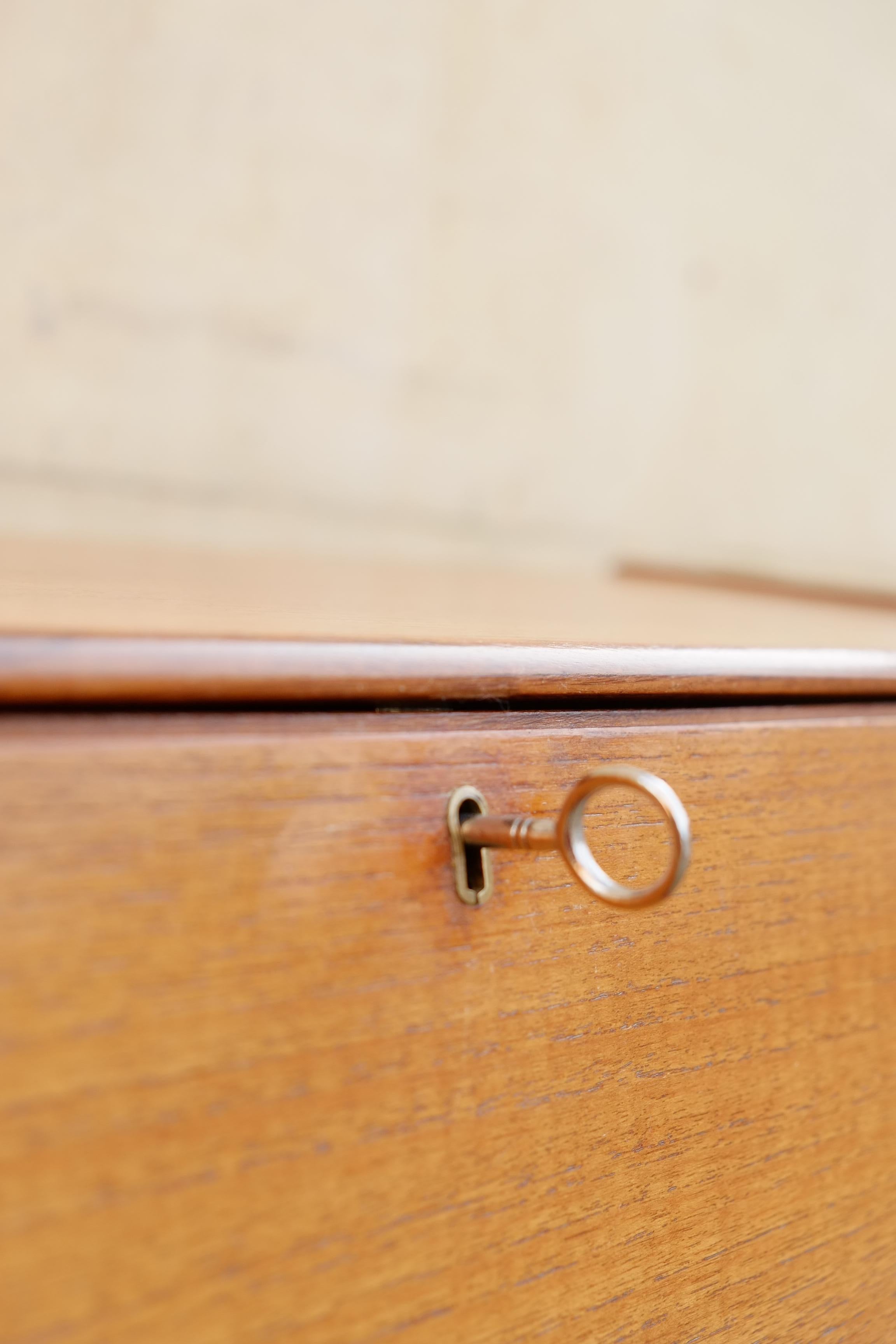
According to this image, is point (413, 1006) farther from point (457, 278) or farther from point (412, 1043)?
point (457, 278)

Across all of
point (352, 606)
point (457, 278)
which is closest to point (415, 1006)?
point (352, 606)

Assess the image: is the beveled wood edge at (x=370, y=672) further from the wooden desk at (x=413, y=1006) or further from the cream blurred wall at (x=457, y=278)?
the cream blurred wall at (x=457, y=278)

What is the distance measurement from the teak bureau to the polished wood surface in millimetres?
16

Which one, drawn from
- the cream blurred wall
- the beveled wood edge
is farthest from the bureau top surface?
the cream blurred wall

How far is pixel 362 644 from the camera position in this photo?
0.23m

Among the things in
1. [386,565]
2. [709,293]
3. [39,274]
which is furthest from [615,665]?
[709,293]

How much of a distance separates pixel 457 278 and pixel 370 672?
0.69m

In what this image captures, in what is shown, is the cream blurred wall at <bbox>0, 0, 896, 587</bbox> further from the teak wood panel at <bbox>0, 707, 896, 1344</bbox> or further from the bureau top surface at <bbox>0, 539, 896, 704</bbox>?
the teak wood panel at <bbox>0, 707, 896, 1344</bbox>

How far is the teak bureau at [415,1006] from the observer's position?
0.64 feet

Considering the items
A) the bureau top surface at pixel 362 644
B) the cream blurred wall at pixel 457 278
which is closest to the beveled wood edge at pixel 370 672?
the bureau top surface at pixel 362 644

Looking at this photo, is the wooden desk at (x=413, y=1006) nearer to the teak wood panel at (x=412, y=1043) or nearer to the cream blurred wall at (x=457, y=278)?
the teak wood panel at (x=412, y=1043)

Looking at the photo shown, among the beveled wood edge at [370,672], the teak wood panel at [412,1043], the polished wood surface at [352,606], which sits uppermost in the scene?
the polished wood surface at [352,606]

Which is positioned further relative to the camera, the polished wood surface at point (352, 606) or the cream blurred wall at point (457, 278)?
the cream blurred wall at point (457, 278)

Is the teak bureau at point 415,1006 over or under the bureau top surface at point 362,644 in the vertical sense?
under
